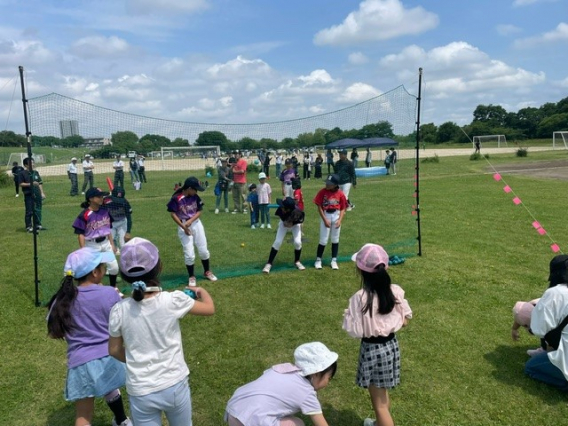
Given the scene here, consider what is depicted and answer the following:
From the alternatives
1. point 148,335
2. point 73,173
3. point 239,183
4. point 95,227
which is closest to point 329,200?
point 95,227

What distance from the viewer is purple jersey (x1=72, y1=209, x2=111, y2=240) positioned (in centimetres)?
660

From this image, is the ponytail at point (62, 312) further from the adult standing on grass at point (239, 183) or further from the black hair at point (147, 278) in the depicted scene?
the adult standing on grass at point (239, 183)

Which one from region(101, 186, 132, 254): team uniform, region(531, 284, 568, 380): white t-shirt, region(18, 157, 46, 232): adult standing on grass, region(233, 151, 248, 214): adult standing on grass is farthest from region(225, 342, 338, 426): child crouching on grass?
region(233, 151, 248, 214): adult standing on grass

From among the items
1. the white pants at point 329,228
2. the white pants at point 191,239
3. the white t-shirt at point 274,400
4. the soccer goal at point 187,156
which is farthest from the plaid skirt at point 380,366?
the soccer goal at point 187,156

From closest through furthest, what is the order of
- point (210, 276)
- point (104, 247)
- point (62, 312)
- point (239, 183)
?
1. point (62, 312)
2. point (104, 247)
3. point (210, 276)
4. point (239, 183)

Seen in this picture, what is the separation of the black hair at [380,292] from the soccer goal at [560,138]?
5786 cm

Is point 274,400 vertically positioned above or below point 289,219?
below

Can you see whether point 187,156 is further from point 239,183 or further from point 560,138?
point 560,138

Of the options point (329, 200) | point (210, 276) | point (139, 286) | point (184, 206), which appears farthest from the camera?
point (329, 200)

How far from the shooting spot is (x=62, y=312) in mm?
3307

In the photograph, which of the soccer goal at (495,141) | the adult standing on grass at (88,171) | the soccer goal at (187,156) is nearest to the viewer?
Answer: the adult standing on grass at (88,171)

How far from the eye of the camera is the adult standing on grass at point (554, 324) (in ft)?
13.6

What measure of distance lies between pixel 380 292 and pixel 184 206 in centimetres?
460

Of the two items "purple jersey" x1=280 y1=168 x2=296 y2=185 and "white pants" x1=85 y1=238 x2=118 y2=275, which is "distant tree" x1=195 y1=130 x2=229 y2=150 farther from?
"purple jersey" x1=280 y1=168 x2=296 y2=185
